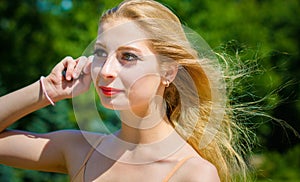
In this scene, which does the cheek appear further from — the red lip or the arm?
the arm

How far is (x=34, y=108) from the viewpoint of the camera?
202cm

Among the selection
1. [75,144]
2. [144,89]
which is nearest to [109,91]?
[144,89]

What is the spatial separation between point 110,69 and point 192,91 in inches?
14.2

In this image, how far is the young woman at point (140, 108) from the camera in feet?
5.89

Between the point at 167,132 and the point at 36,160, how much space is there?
1.47ft

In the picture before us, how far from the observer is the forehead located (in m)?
1.78

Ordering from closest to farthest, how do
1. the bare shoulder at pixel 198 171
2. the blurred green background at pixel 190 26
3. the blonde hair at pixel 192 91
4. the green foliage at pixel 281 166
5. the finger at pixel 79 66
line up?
the bare shoulder at pixel 198 171, the blonde hair at pixel 192 91, the finger at pixel 79 66, the blurred green background at pixel 190 26, the green foliage at pixel 281 166

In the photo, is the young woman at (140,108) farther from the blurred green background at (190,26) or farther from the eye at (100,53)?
the blurred green background at (190,26)

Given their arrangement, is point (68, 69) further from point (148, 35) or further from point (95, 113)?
point (148, 35)

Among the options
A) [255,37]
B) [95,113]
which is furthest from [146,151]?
[255,37]

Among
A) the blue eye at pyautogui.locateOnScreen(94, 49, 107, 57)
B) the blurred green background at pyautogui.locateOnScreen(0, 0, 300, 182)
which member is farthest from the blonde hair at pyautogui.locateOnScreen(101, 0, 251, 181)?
the blurred green background at pyautogui.locateOnScreen(0, 0, 300, 182)

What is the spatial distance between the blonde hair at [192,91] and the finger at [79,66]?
163mm

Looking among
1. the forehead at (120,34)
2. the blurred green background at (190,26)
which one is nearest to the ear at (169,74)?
the forehead at (120,34)

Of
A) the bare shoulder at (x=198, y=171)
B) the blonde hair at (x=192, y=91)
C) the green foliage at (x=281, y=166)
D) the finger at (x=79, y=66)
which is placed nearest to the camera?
the bare shoulder at (x=198, y=171)
